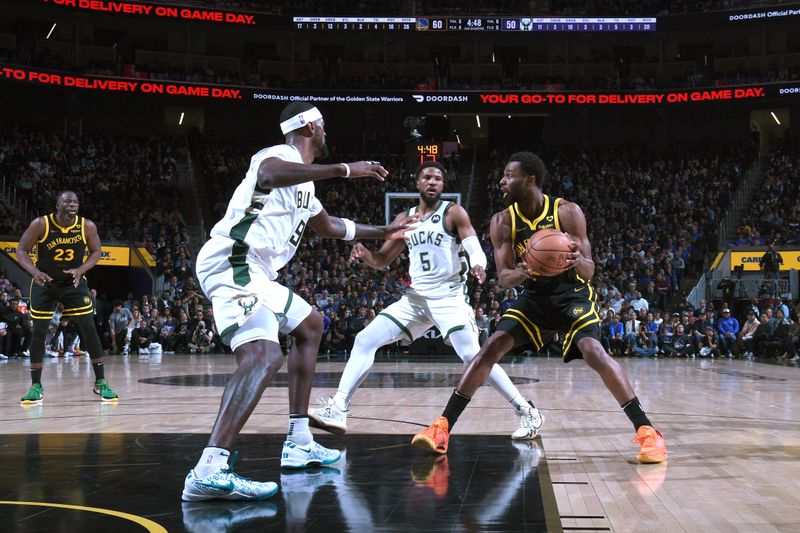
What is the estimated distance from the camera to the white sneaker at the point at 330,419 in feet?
19.8

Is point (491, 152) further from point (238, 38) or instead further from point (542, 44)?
point (238, 38)

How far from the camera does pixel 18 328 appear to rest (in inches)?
684

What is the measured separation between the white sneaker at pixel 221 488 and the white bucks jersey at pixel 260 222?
110cm

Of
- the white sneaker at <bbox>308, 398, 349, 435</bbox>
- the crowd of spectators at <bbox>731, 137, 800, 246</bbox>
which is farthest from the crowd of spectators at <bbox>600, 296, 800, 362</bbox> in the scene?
the white sneaker at <bbox>308, 398, 349, 435</bbox>

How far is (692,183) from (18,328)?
2103 centimetres

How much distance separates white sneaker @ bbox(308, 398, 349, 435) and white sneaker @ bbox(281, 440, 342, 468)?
2.96 ft

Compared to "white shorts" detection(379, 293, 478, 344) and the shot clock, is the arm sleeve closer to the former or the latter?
"white shorts" detection(379, 293, 478, 344)

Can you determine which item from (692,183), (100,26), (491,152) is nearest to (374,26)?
(491,152)

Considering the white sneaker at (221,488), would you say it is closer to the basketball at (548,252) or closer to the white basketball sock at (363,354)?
the white basketball sock at (363,354)

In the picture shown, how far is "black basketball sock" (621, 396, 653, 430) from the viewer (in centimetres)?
539

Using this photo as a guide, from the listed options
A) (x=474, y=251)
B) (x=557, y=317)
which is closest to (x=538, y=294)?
(x=557, y=317)

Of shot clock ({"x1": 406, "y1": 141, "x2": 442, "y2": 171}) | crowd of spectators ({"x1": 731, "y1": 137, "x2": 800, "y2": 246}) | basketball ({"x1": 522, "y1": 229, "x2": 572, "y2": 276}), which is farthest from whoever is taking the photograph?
crowd of spectators ({"x1": 731, "y1": 137, "x2": 800, "y2": 246})

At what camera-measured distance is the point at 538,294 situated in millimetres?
5715

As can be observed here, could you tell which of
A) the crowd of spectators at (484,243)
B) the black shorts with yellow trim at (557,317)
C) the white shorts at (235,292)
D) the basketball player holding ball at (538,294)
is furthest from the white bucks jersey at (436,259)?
the crowd of spectators at (484,243)
